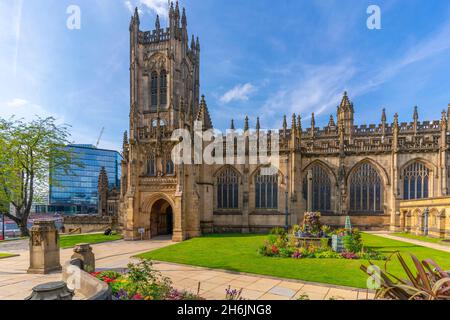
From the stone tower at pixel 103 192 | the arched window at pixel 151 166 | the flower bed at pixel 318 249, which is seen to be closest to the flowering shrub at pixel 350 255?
the flower bed at pixel 318 249

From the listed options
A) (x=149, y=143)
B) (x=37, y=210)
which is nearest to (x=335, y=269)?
(x=149, y=143)

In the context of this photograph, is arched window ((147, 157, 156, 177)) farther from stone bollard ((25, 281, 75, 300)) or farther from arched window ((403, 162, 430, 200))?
arched window ((403, 162, 430, 200))

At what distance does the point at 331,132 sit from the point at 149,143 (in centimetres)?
2786

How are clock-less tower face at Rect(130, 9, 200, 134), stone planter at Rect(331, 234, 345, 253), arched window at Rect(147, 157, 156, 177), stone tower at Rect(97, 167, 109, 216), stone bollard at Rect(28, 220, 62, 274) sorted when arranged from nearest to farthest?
1. stone bollard at Rect(28, 220, 62, 274)
2. stone planter at Rect(331, 234, 345, 253)
3. arched window at Rect(147, 157, 156, 177)
4. clock-less tower face at Rect(130, 9, 200, 134)
5. stone tower at Rect(97, 167, 109, 216)

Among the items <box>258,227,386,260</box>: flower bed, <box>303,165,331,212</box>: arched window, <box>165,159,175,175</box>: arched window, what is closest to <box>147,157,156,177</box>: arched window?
<box>165,159,175,175</box>: arched window

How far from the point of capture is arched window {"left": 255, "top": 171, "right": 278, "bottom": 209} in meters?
28.0

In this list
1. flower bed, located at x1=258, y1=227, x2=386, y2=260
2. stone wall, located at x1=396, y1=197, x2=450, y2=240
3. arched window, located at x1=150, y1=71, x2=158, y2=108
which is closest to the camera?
flower bed, located at x1=258, y1=227, x2=386, y2=260

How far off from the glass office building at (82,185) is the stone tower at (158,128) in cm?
7029

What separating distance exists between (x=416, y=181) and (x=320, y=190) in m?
10.3

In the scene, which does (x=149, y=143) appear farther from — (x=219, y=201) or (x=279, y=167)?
(x=279, y=167)

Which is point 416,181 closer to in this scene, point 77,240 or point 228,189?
point 228,189

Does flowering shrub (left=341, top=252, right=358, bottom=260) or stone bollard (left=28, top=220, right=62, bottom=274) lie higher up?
stone bollard (left=28, top=220, right=62, bottom=274)

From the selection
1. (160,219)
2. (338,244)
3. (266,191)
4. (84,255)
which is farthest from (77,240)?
(338,244)

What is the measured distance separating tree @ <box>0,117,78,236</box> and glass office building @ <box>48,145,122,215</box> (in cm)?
7508
